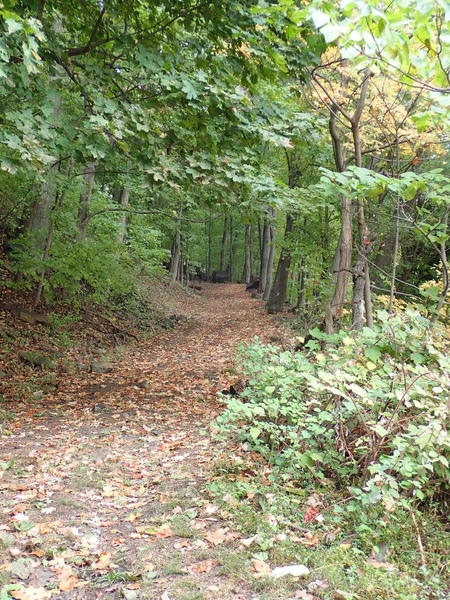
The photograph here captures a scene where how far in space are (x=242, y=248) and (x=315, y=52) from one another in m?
38.8

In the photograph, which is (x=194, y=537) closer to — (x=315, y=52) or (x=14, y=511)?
(x=14, y=511)

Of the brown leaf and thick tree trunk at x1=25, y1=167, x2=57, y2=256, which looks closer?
the brown leaf

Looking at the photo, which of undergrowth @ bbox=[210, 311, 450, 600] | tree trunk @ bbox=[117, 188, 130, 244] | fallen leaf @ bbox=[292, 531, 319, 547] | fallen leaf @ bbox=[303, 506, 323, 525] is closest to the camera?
A: undergrowth @ bbox=[210, 311, 450, 600]

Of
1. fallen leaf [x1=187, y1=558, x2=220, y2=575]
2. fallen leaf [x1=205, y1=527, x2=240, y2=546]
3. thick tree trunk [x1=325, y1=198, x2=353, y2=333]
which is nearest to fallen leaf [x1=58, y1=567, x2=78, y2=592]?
fallen leaf [x1=187, y1=558, x2=220, y2=575]

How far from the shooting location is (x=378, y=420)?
353cm

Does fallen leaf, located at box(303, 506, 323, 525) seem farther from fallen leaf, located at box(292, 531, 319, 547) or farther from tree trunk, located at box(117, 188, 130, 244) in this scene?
tree trunk, located at box(117, 188, 130, 244)

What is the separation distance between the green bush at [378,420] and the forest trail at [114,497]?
861 millimetres

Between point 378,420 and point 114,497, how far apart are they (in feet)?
7.83

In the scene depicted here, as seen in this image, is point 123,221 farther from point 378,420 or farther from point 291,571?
point 291,571

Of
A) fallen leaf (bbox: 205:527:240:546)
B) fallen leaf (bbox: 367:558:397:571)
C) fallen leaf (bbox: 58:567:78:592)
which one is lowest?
fallen leaf (bbox: 58:567:78:592)

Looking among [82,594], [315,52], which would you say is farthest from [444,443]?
[315,52]

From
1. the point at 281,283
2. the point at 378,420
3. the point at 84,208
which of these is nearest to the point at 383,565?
the point at 378,420

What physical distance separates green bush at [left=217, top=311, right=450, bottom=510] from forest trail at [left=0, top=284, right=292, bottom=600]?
2.82 ft

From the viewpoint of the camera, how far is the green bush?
301 centimetres
